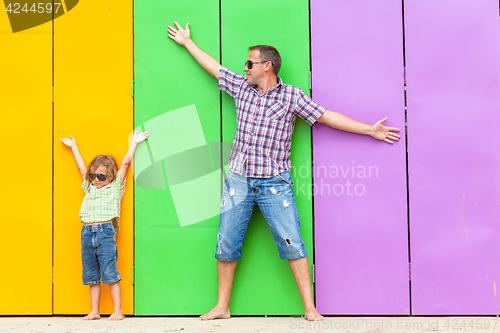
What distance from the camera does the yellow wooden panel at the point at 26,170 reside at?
2.62 m

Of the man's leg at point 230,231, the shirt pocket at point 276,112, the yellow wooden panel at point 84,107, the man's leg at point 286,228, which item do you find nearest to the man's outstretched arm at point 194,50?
the yellow wooden panel at point 84,107

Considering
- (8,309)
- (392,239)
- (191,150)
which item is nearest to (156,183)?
(191,150)

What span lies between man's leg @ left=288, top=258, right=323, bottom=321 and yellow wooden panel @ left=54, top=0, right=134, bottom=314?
1223mm

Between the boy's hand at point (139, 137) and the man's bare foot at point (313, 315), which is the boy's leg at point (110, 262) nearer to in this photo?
the boy's hand at point (139, 137)

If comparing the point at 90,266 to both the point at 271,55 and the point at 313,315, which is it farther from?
the point at 271,55

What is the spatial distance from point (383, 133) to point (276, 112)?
0.78 meters

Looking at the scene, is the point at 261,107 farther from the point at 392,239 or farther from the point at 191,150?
the point at 392,239

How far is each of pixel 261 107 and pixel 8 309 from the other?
239 centimetres

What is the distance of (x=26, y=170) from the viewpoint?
104 inches

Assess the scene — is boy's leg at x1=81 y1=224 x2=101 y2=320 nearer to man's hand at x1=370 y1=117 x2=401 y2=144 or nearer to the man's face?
the man's face

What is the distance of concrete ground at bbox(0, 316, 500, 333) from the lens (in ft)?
7.44

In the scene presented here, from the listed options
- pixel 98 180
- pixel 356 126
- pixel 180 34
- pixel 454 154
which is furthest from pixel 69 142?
pixel 454 154

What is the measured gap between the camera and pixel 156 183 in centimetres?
262

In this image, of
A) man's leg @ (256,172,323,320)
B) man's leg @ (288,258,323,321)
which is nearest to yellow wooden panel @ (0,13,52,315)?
man's leg @ (256,172,323,320)
